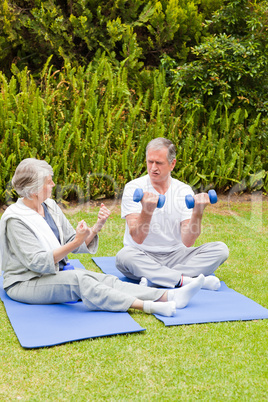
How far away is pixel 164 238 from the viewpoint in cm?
445

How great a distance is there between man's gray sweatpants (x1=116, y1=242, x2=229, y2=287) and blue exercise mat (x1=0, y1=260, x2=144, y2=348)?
71cm

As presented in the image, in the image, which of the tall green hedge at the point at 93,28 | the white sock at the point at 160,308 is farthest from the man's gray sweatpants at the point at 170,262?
the tall green hedge at the point at 93,28

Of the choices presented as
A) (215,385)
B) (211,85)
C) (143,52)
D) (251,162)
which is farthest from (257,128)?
(215,385)

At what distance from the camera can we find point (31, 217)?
3686mm

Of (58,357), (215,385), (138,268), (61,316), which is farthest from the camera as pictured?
(138,268)

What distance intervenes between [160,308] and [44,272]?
90 centimetres

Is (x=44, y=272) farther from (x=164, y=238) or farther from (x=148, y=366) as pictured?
(x=164, y=238)

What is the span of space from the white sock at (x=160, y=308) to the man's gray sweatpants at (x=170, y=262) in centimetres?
60

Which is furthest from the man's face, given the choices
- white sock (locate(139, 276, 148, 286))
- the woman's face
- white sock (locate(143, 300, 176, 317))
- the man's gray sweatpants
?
white sock (locate(143, 300, 176, 317))

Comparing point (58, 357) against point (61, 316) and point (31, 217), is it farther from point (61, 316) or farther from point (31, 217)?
point (31, 217)

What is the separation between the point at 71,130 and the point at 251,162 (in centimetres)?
318

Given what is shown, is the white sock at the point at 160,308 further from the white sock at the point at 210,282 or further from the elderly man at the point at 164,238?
the white sock at the point at 210,282

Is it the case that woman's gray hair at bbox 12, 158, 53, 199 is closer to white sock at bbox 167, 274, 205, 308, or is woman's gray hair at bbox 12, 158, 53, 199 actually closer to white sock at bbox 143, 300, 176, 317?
white sock at bbox 143, 300, 176, 317

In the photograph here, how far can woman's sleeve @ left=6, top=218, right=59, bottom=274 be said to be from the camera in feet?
11.5
